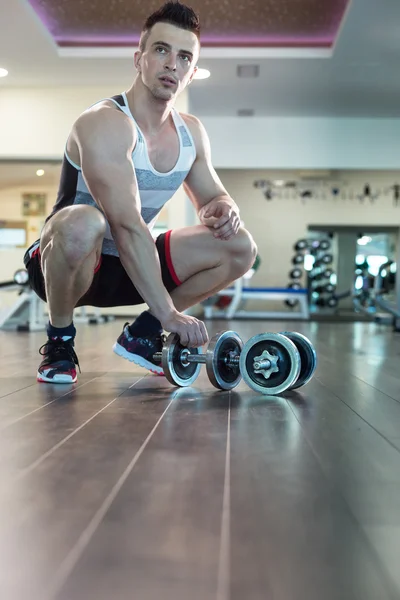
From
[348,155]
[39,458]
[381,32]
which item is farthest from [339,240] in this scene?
[39,458]

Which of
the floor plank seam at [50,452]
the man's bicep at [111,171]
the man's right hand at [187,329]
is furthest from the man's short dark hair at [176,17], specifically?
the floor plank seam at [50,452]

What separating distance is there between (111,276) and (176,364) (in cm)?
37

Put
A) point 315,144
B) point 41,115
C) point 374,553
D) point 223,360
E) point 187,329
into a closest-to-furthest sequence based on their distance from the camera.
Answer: point 374,553 → point 187,329 → point 223,360 → point 41,115 → point 315,144

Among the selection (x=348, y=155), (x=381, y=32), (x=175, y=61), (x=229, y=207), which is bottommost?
(x=229, y=207)

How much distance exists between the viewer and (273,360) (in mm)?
1371

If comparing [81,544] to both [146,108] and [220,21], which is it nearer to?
[146,108]

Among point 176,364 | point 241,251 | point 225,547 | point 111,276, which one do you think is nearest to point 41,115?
point 111,276

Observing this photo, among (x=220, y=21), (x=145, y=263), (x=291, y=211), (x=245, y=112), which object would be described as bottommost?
(x=145, y=263)

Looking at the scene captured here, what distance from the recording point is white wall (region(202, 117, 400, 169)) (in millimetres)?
6465

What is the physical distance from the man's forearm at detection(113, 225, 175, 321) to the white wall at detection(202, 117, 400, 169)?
17.3 feet

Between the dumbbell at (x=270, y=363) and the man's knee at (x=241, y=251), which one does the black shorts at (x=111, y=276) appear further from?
the dumbbell at (x=270, y=363)

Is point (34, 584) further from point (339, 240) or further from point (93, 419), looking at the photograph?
point (339, 240)

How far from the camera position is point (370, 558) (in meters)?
0.53

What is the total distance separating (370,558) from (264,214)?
9326 millimetres
